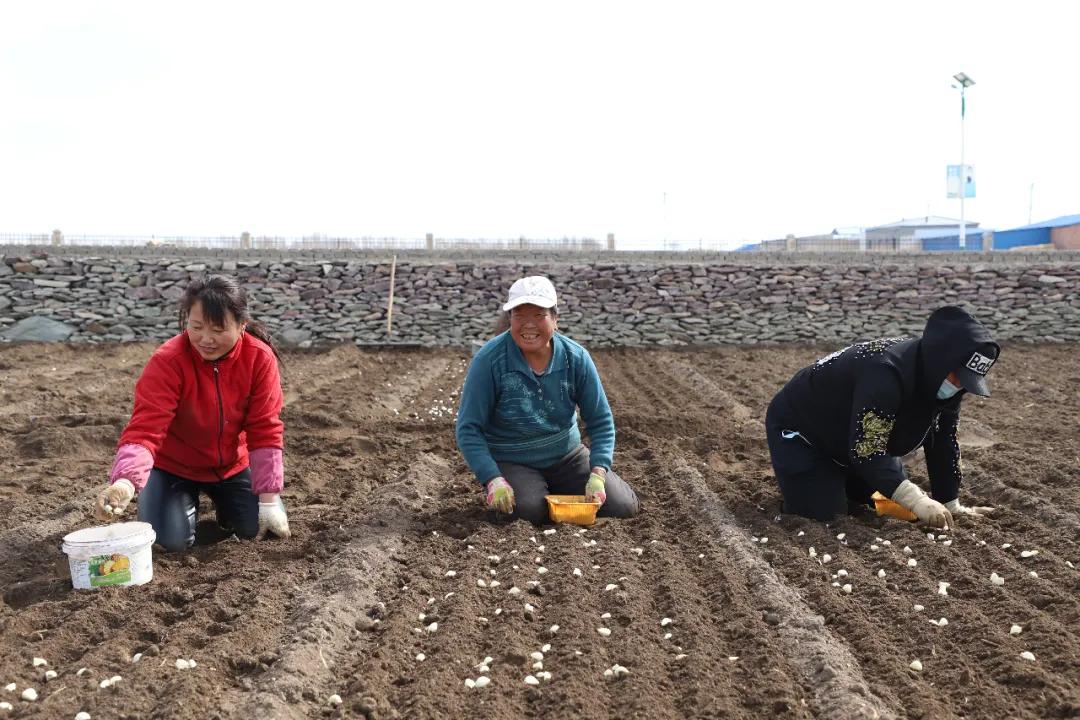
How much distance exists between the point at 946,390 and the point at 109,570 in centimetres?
371

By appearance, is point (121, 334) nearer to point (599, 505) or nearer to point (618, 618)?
point (599, 505)

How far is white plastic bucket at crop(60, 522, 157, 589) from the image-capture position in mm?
3607

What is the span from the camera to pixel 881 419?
4.32 meters

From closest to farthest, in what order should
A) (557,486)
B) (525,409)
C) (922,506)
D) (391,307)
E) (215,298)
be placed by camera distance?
1. (215,298)
2. (922,506)
3. (525,409)
4. (557,486)
5. (391,307)

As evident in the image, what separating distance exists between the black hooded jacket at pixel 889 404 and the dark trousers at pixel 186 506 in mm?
2779

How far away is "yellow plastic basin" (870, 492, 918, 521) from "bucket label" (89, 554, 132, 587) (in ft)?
11.7

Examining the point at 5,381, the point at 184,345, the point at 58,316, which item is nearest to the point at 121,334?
the point at 58,316

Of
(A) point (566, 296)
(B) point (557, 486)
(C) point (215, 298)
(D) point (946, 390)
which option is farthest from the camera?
(A) point (566, 296)

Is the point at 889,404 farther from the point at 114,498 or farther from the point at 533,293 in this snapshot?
the point at 114,498

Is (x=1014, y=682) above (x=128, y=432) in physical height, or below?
Result: below

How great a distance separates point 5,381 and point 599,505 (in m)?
8.77

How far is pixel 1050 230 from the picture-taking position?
122 ft

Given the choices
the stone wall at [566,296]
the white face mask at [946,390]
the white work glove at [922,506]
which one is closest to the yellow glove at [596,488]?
the white work glove at [922,506]

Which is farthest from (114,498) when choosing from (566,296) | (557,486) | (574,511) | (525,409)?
(566,296)
